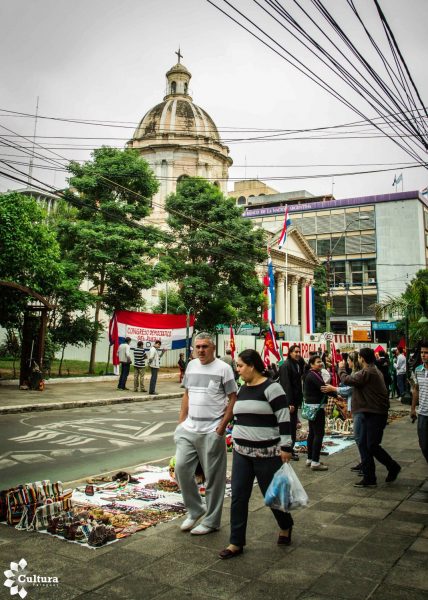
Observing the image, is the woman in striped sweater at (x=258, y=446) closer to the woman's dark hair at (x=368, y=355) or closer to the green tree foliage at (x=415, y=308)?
the woman's dark hair at (x=368, y=355)

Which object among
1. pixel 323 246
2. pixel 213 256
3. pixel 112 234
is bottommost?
pixel 112 234

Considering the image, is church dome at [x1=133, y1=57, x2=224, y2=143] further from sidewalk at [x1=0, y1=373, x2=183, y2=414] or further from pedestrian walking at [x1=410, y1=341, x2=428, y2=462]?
pedestrian walking at [x1=410, y1=341, x2=428, y2=462]

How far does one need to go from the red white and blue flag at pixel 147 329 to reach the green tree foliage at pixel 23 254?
117 inches

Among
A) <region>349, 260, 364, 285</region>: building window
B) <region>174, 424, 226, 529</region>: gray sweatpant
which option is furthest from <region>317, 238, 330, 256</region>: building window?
<region>174, 424, 226, 529</region>: gray sweatpant

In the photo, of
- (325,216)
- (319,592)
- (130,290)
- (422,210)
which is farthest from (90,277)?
(422,210)

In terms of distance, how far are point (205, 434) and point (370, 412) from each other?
2849mm

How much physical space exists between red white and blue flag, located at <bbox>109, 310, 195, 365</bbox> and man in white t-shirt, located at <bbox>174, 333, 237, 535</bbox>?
624 inches

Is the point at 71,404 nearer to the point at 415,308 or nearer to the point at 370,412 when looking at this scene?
the point at 370,412

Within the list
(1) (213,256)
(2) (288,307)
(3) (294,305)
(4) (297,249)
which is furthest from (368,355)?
(3) (294,305)

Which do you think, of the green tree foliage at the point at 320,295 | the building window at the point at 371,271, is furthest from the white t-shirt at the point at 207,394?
the building window at the point at 371,271

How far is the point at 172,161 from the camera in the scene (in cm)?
4512

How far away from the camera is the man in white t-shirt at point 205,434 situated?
4.54 metres

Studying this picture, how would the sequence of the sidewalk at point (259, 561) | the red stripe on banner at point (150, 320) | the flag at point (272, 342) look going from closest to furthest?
1. the sidewalk at point (259, 561)
2. the flag at point (272, 342)
3. the red stripe on banner at point (150, 320)

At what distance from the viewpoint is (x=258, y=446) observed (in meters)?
4.14
